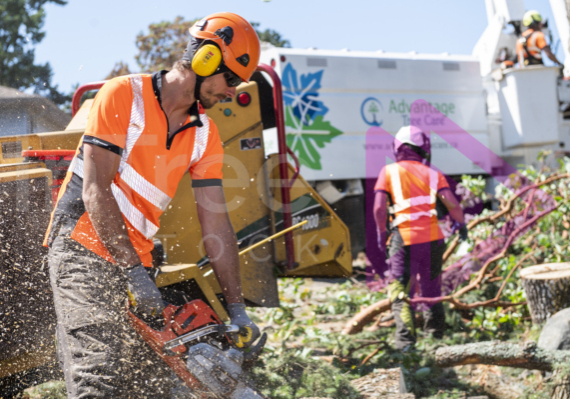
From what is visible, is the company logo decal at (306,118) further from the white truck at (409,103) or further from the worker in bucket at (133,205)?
the worker in bucket at (133,205)

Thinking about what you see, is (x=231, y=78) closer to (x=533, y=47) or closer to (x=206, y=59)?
(x=206, y=59)

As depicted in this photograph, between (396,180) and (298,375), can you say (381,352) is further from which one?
(396,180)

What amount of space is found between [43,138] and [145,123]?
107cm

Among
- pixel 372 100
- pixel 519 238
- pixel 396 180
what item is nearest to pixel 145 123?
pixel 396 180

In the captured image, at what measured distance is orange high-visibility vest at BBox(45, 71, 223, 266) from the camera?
75.4 inches

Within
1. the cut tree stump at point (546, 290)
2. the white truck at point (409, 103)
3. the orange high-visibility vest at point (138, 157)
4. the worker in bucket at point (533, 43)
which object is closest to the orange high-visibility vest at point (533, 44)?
the worker in bucket at point (533, 43)

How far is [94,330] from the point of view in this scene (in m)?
1.82

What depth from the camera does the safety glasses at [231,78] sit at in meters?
2.15

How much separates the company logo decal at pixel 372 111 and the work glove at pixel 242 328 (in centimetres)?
526

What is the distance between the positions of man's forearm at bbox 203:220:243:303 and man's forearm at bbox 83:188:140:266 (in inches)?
17.1

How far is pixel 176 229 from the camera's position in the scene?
328 centimetres

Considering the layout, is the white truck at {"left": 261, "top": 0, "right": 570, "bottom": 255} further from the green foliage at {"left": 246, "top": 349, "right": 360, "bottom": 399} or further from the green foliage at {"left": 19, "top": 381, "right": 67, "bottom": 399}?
the green foliage at {"left": 19, "top": 381, "right": 67, "bottom": 399}

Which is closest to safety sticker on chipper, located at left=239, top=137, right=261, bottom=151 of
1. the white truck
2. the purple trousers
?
the purple trousers

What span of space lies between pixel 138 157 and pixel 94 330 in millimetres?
661
